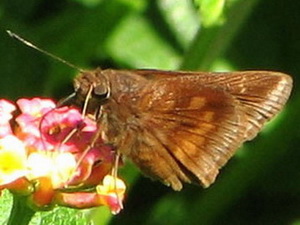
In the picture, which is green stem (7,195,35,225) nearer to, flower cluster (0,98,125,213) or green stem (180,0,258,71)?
flower cluster (0,98,125,213)

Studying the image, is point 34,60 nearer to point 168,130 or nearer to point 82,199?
point 168,130

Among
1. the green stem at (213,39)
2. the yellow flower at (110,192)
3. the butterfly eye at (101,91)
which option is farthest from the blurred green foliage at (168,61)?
the yellow flower at (110,192)

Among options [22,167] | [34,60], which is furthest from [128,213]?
[22,167]

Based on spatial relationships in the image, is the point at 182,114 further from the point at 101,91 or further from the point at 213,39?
the point at 213,39

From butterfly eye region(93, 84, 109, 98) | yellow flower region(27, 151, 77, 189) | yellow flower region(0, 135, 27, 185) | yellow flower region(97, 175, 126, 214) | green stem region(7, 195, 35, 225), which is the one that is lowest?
yellow flower region(97, 175, 126, 214)

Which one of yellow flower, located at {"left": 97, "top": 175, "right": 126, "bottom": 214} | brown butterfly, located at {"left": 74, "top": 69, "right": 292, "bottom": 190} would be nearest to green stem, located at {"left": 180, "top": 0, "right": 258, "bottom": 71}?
brown butterfly, located at {"left": 74, "top": 69, "right": 292, "bottom": 190}

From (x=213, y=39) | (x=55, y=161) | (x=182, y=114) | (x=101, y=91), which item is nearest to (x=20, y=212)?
(x=55, y=161)
